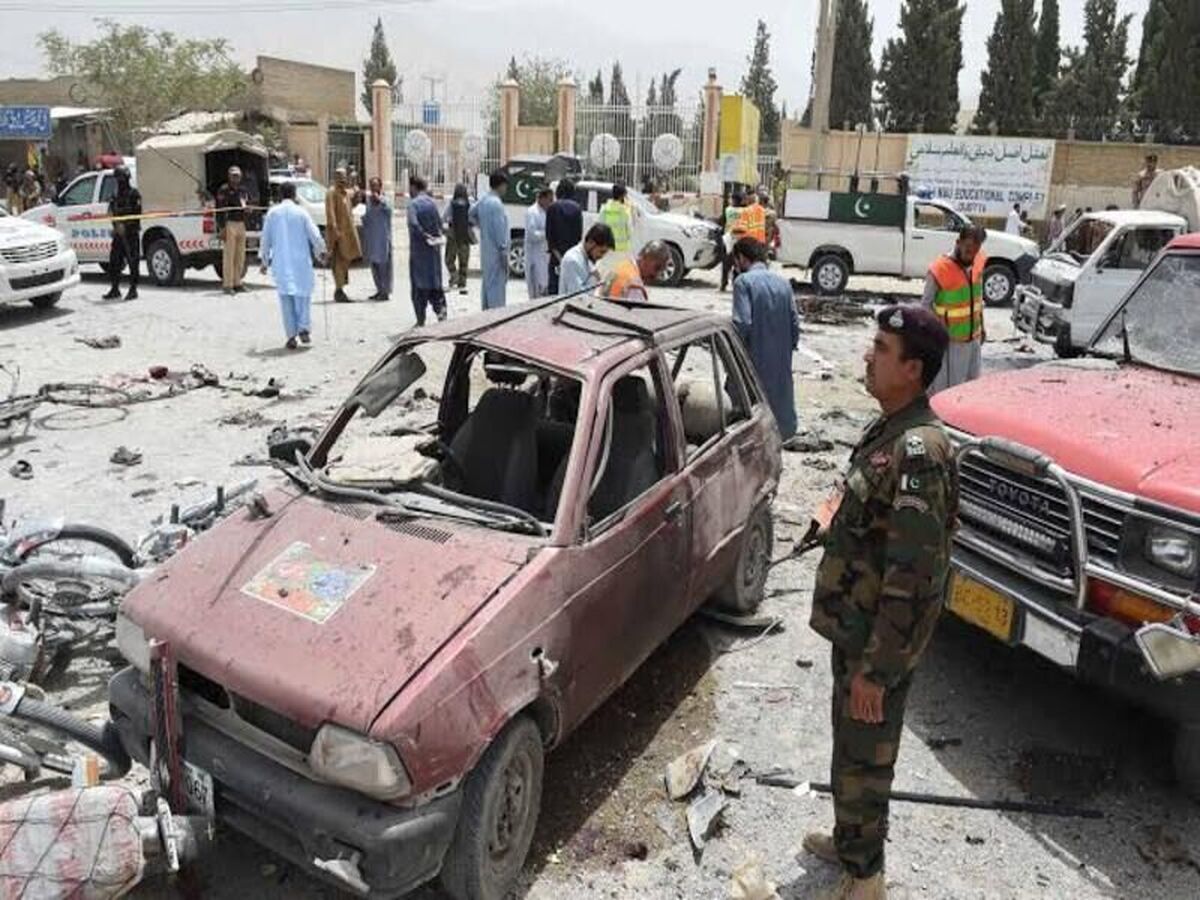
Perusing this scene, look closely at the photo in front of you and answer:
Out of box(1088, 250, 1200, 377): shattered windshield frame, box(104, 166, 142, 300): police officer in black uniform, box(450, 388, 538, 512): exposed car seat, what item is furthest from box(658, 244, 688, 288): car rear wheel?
box(450, 388, 538, 512): exposed car seat

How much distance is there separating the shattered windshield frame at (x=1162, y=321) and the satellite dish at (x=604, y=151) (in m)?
21.6

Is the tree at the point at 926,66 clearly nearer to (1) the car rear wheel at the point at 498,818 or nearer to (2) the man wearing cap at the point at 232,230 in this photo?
(2) the man wearing cap at the point at 232,230

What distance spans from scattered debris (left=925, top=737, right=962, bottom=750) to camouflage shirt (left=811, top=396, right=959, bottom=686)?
4.55 ft

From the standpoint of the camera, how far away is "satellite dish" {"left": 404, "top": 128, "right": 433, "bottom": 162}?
2765 centimetres

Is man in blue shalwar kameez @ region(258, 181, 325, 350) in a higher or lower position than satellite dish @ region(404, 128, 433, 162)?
lower

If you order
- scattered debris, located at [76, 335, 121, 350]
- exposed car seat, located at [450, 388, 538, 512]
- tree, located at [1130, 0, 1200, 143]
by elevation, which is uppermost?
tree, located at [1130, 0, 1200, 143]

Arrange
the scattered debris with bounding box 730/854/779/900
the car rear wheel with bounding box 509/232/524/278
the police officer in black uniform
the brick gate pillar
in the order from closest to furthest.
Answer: the scattered debris with bounding box 730/854/779/900 < the police officer in black uniform < the car rear wheel with bounding box 509/232/524/278 < the brick gate pillar

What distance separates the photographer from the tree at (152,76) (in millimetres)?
35312

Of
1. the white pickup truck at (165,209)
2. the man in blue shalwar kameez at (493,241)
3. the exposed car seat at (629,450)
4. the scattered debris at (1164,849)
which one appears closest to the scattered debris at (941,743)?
the scattered debris at (1164,849)

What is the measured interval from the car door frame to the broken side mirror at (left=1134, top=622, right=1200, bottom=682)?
1655 millimetres

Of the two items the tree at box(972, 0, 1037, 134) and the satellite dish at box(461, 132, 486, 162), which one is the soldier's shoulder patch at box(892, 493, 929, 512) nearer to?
the satellite dish at box(461, 132, 486, 162)

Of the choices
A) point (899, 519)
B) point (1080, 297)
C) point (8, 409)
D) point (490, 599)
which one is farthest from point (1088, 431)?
point (1080, 297)

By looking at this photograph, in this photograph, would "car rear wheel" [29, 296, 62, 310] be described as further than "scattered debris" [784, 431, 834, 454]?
Yes

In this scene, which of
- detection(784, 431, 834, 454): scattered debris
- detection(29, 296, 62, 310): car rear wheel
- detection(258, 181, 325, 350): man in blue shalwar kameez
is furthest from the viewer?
detection(29, 296, 62, 310): car rear wheel
